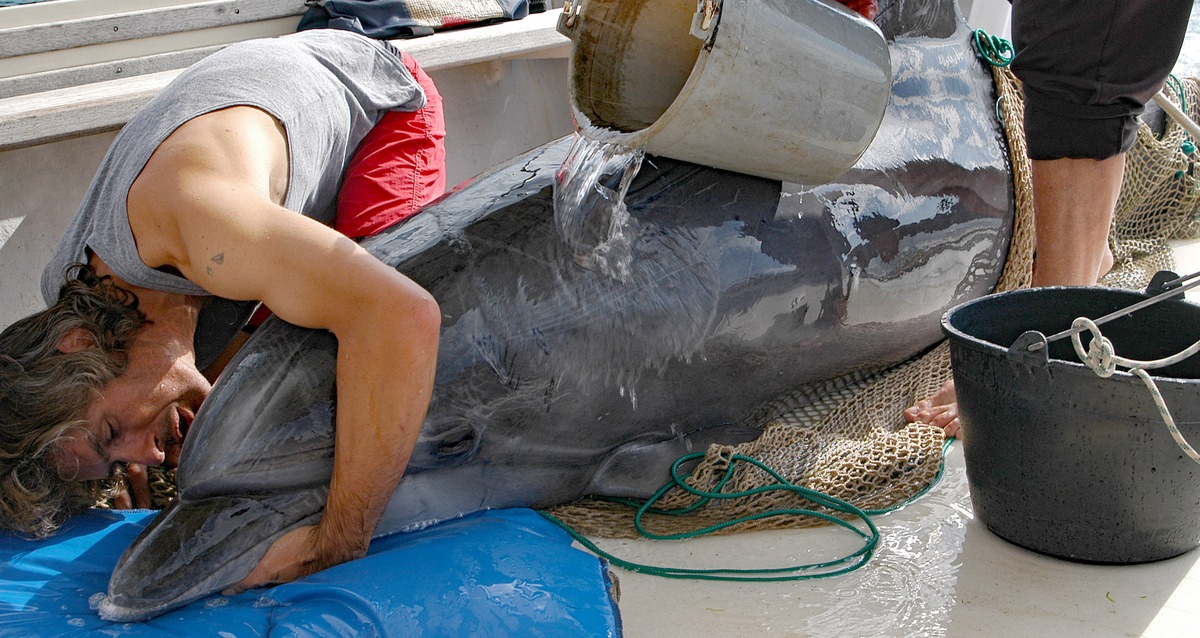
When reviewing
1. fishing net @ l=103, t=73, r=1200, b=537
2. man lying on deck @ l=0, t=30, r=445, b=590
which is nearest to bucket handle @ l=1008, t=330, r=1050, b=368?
fishing net @ l=103, t=73, r=1200, b=537

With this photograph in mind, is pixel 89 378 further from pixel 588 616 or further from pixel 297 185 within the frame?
pixel 588 616

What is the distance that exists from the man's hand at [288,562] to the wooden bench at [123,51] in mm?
2132

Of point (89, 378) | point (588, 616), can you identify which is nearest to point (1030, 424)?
point (588, 616)

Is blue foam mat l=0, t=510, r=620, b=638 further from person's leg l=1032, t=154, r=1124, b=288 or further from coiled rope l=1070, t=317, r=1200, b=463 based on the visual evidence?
person's leg l=1032, t=154, r=1124, b=288

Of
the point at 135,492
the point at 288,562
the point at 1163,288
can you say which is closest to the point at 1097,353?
the point at 1163,288

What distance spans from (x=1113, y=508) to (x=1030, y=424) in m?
0.27

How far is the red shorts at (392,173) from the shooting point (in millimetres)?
3178

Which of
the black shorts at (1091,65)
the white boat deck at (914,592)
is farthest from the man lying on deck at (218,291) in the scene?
the black shorts at (1091,65)

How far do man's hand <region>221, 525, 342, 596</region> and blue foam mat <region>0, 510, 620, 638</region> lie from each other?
0.11ft

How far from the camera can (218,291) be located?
2570 millimetres

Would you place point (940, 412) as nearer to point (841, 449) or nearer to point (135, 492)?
point (841, 449)

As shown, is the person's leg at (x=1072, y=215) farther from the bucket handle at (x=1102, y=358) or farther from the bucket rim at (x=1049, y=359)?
the bucket handle at (x=1102, y=358)

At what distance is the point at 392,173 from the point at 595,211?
0.77m

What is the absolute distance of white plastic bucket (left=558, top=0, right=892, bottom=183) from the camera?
2.52 metres
